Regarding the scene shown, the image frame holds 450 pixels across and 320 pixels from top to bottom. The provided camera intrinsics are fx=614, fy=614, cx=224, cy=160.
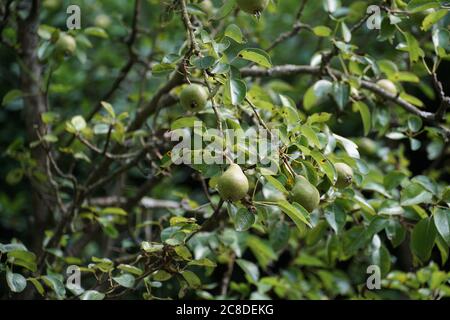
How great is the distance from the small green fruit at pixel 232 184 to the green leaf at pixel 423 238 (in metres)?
0.54

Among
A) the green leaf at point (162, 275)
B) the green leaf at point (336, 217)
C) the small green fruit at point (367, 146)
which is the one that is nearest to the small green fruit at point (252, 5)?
the green leaf at point (336, 217)

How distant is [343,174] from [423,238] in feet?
0.91

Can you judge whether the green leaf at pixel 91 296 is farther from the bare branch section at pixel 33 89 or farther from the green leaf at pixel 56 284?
the bare branch section at pixel 33 89

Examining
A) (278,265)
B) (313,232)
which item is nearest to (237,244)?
(313,232)

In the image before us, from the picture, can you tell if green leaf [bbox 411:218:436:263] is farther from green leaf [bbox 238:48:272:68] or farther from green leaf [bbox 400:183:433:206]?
green leaf [bbox 238:48:272:68]

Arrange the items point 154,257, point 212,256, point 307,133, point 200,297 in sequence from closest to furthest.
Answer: point 307,133, point 154,257, point 212,256, point 200,297

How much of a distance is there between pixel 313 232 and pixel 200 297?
446mm

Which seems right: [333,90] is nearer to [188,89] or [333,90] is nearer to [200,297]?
[188,89]

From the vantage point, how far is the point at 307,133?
1.26 meters

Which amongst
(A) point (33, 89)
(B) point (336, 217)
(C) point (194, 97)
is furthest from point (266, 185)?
(A) point (33, 89)

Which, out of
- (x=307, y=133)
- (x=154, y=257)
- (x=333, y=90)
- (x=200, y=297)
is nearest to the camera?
(x=307, y=133)

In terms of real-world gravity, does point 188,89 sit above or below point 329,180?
above

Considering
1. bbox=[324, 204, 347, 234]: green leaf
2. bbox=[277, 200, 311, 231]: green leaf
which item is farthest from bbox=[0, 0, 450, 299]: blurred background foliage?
bbox=[277, 200, 311, 231]: green leaf

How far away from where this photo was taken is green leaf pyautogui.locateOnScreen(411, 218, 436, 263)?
4.70ft
